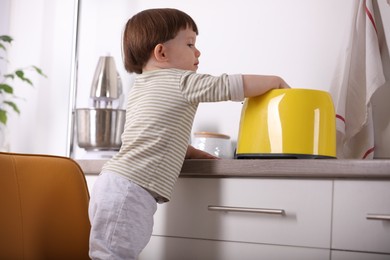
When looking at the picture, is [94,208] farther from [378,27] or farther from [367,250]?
[378,27]

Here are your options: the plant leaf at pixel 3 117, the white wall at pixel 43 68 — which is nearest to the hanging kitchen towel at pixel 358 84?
the white wall at pixel 43 68

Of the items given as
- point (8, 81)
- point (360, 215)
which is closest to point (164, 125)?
point (360, 215)

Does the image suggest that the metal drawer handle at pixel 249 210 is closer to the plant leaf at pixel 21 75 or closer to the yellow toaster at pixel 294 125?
the yellow toaster at pixel 294 125

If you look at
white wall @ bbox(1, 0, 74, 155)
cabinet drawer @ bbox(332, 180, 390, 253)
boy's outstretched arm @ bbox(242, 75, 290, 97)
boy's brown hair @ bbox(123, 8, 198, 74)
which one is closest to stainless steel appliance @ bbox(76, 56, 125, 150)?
white wall @ bbox(1, 0, 74, 155)

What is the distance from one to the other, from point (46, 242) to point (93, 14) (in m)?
1.18

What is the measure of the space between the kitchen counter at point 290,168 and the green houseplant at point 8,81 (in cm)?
117

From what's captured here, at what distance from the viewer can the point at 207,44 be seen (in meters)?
2.10

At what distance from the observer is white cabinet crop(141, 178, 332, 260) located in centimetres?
137

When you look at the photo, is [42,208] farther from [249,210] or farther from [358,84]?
[358,84]

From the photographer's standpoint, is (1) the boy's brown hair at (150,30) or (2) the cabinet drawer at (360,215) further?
(1) the boy's brown hair at (150,30)

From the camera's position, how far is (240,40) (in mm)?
2033

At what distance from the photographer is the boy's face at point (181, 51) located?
5.06 ft

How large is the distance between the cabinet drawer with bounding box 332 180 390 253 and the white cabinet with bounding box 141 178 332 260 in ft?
0.08

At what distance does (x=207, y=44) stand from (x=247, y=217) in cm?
82
